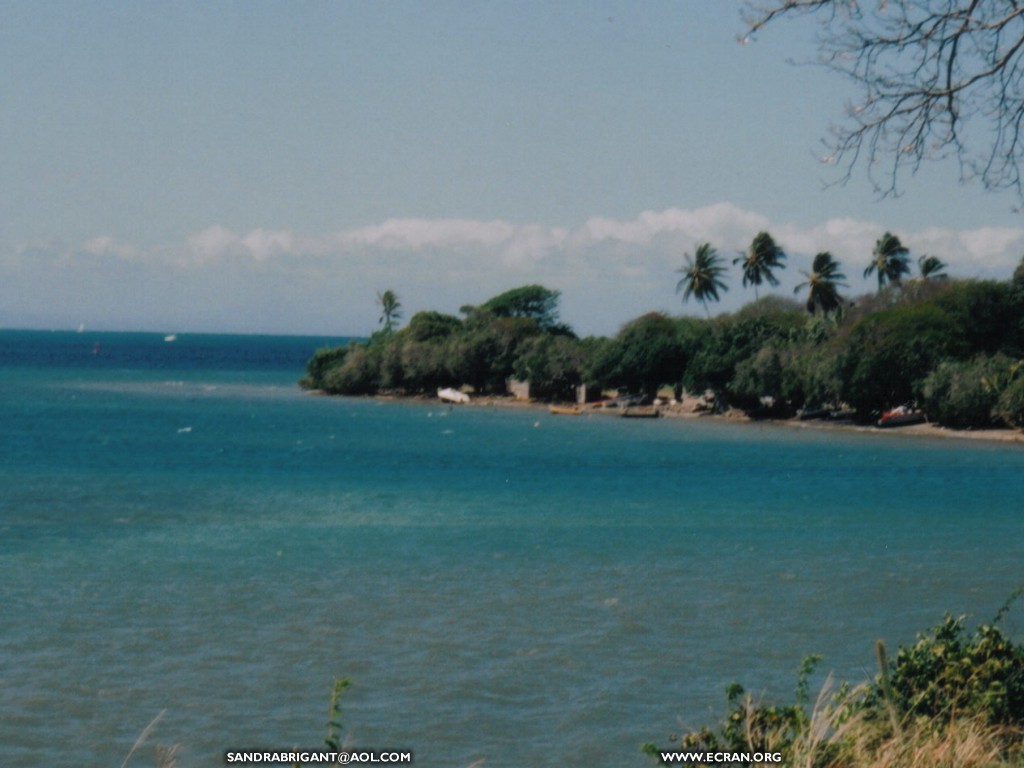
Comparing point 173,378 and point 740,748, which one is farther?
point 173,378

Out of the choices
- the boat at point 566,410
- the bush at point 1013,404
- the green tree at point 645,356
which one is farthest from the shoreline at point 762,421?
the green tree at point 645,356

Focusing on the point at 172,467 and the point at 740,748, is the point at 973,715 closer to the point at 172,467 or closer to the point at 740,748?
the point at 740,748

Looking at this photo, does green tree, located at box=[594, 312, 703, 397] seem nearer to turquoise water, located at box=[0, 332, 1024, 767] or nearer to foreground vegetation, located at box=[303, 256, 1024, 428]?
foreground vegetation, located at box=[303, 256, 1024, 428]

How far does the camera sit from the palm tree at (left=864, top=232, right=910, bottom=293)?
10056 cm

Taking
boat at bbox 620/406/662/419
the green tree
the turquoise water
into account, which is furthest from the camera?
the green tree

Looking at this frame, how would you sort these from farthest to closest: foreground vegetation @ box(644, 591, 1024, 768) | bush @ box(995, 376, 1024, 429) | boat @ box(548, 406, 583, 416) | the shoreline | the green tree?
boat @ box(548, 406, 583, 416), the green tree, the shoreline, bush @ box(995, 376, 1024, 429), foreground vegetation @ box(644, 591, 1024, 768)

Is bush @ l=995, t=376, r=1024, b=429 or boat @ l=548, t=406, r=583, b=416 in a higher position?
bush @ l=995, t=376, r=1024, b=429

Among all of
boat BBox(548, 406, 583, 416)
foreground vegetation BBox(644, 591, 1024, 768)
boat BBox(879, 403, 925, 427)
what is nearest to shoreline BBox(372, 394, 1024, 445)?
boat BBox(879, 403, 925, 427)

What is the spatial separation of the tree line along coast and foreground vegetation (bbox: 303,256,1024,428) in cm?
9

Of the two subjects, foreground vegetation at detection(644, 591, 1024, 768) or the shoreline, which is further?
the shoreline

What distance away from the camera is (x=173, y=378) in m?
150

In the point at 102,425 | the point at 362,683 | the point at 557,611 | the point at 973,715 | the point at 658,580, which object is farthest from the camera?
the point at 102,425

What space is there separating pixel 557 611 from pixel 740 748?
14.7 m

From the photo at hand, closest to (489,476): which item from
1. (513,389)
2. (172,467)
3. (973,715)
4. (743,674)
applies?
(172,467)
